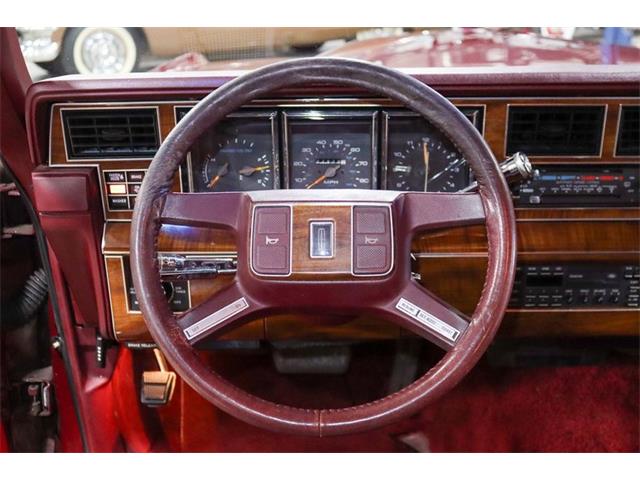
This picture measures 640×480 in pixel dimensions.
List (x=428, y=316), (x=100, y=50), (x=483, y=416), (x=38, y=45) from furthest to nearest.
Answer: (x=483, y=416) < (x=100, y=50) < (x=38, y=45) < (x=428, y=316)

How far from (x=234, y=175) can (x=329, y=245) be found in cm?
41

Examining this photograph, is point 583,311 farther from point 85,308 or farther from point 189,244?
point 85,308

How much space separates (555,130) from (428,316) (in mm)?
600

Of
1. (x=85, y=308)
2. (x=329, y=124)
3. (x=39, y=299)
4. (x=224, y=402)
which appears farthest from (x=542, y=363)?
(x=39, y=299)

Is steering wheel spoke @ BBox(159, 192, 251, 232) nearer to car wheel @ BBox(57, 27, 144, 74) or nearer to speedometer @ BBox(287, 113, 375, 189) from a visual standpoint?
speedometer @ BBox(287, 113, 375, 189)

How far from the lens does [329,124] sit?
57.6 inches

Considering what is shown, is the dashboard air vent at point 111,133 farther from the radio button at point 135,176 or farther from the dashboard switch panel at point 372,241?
the dashboard switch panel at point 372,241

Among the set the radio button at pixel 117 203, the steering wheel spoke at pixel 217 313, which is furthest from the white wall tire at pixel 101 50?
the steering wheel spoke at pixel 217 313

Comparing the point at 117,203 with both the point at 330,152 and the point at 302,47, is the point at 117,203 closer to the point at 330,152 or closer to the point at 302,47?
the point at 330,152

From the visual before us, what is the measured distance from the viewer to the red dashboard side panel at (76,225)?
4.72ft

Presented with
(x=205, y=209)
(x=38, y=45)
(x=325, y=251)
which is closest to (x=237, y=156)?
(x=205, y=209)

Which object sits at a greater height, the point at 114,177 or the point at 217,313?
the point at 114,177

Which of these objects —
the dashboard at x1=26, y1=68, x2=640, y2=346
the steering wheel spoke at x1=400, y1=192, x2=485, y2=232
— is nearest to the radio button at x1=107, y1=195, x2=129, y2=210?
the dashboard at x1=26, y1=68, x2=640, y2=346

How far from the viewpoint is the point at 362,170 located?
59.0 inches
